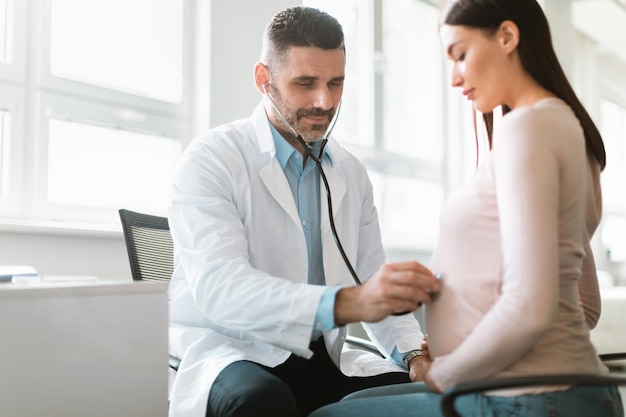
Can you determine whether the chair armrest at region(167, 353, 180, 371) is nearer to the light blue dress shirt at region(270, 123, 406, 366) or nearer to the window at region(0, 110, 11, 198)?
the light blue dress shirt at region(270, 123, 406, 366)

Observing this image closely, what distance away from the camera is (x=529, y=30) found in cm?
102

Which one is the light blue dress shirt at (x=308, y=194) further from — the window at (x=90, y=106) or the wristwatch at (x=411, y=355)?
the window at (x=90, y=106)

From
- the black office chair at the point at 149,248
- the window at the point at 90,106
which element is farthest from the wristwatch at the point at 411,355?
the window at the point at 90,106

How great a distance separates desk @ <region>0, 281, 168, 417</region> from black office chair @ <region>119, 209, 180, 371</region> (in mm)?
589

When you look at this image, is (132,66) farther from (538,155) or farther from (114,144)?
(538,155)

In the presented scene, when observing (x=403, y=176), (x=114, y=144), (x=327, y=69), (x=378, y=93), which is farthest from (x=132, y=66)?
(x=403, y=176)

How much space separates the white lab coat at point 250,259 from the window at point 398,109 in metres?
2.18

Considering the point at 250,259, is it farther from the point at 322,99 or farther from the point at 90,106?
the point at 90,106

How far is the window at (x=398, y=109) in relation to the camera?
4055 millimetres

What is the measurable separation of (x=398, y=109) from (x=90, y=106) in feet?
7.56

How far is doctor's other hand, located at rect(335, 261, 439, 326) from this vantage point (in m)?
0.98

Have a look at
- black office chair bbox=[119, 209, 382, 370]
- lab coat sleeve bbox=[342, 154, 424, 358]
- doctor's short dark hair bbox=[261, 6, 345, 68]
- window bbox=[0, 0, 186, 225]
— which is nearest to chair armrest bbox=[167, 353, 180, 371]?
black office chair bbox=[119, 209, 382, 370]

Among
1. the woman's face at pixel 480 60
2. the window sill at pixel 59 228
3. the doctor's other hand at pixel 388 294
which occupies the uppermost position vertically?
the woman's face at pixel 480 60

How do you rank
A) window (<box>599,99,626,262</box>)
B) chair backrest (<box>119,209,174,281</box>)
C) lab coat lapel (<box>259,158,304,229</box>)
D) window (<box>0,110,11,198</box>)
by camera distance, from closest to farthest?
lab coat lapel (<box>259,158,304,229</box>), chair backrest (<box>119,209,174,281</box>), window (<box>0,110,11,198</box>), window (<box>599,99,626,262</box>)
